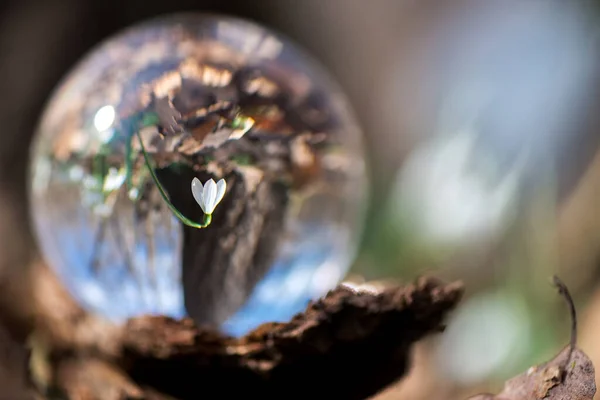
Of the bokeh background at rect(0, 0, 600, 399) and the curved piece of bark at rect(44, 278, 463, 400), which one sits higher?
the bokeh background at rect(0, 0, 600, 399)

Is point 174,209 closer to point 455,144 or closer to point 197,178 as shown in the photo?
point 197,178

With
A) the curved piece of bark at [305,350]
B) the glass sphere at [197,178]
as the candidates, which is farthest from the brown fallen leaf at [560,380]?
the glass sphere at [197,178]

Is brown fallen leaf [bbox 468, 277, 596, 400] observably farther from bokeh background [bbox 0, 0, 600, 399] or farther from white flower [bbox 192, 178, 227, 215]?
white flower [bbox 192, 178, 227, 215]

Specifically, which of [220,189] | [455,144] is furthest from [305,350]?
[455,144]

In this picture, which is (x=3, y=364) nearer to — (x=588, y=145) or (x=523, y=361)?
(x=523, y=361)

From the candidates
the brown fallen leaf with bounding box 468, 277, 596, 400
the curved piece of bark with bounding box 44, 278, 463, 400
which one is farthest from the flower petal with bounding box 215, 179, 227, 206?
→ the brown fallen leaf with bounding box 468, 277, 596, 400

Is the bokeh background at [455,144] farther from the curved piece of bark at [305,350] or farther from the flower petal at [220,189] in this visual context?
the flower petal at [220,189]
